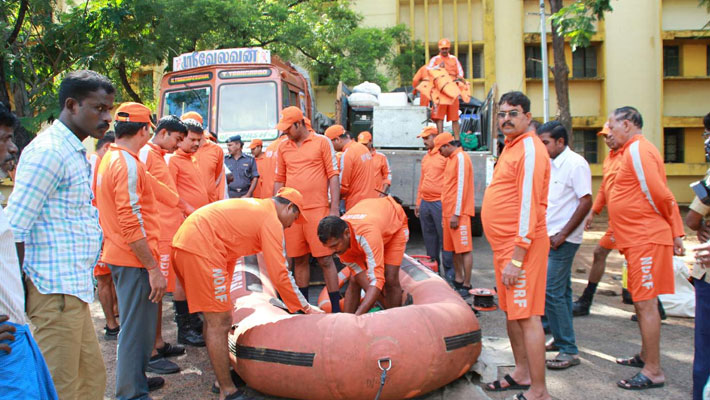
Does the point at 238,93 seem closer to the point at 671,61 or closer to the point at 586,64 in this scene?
the point at 586,64

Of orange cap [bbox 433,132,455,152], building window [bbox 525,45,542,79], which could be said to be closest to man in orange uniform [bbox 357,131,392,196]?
orange cap [bbox 433,132,455,152]

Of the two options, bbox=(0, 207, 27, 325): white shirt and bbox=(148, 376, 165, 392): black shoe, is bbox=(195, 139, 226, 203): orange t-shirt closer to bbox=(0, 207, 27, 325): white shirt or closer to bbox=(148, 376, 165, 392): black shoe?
bbox=(148, 376, 165, 392): black shoe

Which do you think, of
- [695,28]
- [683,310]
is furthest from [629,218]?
[695,28]

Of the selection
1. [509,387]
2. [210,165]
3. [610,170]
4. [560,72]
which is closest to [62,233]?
[509,387]

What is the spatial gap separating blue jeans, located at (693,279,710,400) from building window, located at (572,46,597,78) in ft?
61.1

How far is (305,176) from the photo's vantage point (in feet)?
17.9

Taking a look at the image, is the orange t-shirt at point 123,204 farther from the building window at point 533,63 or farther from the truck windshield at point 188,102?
the building window at point 533,63

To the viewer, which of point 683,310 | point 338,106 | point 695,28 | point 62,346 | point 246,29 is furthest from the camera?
point 695,28

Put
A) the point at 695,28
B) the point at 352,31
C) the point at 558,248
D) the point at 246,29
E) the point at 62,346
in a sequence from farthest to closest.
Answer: the point at 695,28 → the point at 352,31 → the point at 246,29 → the point at 558,248 → the point at 62,346

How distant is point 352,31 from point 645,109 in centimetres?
1080

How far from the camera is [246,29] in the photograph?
13.0 m

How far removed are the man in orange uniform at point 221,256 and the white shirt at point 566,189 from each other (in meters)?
2.27

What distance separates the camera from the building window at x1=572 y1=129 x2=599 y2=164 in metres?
19.8

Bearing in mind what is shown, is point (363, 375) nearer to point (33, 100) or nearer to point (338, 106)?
point (338, 106)
